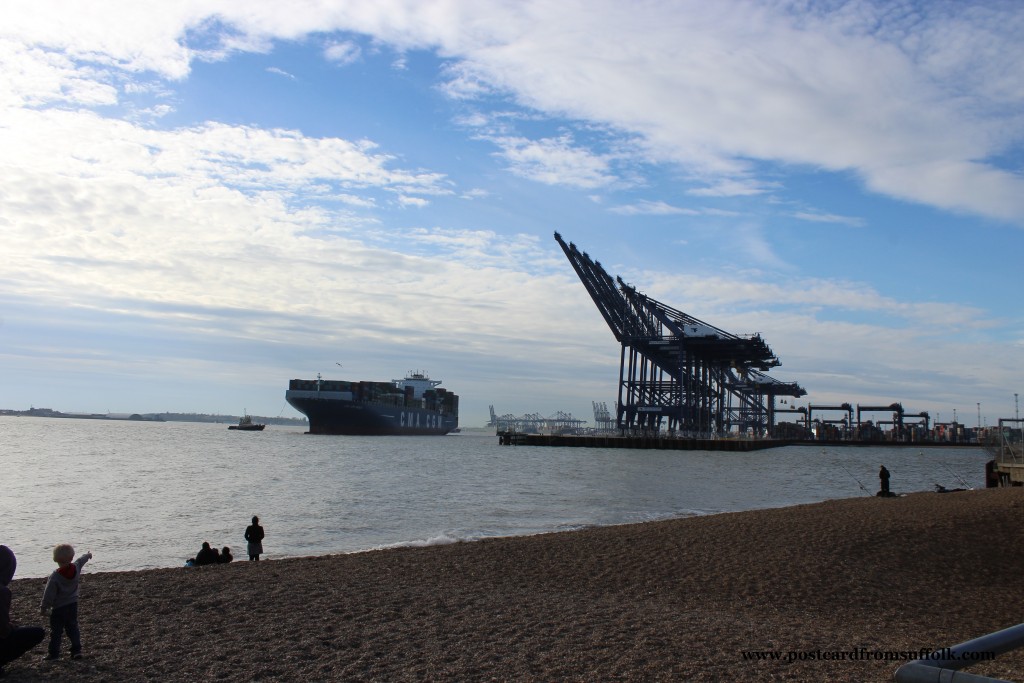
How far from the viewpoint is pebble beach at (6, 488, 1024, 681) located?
6102 millimetres

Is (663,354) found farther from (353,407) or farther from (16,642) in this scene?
(16,642)

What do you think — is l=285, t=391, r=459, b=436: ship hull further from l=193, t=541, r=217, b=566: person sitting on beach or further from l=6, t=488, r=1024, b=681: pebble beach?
l=6, t=488, r=1024, b=681: pebble beach

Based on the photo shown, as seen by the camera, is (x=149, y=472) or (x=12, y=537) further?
(x=149, y=472)

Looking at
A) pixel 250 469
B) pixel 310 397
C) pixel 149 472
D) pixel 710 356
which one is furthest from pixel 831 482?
pixel 310 397

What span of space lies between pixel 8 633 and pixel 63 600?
31.7 inches

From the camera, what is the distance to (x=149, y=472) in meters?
38.2

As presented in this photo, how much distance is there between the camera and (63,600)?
6125 millimetres

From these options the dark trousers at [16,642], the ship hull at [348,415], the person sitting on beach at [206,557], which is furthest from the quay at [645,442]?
the dark trousers at [16,642]

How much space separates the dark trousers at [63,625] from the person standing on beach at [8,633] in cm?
51

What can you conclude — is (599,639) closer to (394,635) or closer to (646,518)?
(394,635)

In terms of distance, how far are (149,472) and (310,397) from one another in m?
54.8

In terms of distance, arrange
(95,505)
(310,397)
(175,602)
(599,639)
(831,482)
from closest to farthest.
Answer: (599,639)
(175,602)
(95,505)
(831,482)
(310,397)

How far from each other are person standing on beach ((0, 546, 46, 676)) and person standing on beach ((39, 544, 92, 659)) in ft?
1.57

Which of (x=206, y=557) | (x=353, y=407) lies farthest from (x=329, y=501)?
(x=353, y=407)
